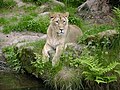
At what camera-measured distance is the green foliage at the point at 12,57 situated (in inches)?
484

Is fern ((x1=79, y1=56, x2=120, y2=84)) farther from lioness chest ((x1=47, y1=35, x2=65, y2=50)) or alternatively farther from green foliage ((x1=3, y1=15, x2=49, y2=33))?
green foliage ((x1=3, y1=15, x2=49, y2=33))

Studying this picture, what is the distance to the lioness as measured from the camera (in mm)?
11477

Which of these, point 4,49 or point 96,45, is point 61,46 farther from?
point 4,49

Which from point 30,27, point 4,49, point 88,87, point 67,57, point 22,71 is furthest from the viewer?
point 30,27

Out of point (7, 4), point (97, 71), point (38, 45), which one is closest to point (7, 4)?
point (7, 4)

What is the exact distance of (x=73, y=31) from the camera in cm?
1266

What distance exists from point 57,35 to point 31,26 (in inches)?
142

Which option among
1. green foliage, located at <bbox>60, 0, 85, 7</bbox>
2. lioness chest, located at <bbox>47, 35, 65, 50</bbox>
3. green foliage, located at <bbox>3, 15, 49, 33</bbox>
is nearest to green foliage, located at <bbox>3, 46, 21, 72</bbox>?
lioness chest, located at <bbox>47, 35, 65, 50</bbox>

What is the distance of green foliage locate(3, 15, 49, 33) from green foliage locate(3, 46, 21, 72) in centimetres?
187

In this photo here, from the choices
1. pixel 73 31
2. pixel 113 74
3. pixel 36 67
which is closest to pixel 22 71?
pixel 36 67

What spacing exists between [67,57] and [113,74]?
132 centimetres

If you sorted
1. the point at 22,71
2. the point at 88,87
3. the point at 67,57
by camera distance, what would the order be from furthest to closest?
the point at 22,71 → the point at 67,57 → the point at 88,87

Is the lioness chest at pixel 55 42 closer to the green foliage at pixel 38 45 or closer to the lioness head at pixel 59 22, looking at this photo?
the lioness head at pixel 59 22

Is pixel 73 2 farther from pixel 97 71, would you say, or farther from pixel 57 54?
pixel 97 71
